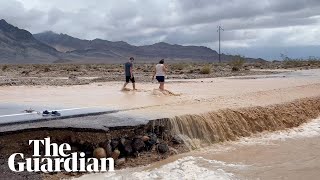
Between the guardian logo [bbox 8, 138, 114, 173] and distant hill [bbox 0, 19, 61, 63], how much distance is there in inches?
5277

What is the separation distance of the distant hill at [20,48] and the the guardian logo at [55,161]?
440 feet

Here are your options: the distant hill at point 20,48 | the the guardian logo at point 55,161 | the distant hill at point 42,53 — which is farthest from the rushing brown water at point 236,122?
the distant hill at point 20,48

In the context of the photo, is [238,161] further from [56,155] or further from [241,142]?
[56,155]

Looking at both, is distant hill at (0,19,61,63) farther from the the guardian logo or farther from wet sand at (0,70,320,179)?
the the guardian logo

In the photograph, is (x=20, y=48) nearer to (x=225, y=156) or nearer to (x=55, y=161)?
(x=225, y=156)

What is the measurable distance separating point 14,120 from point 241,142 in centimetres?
659

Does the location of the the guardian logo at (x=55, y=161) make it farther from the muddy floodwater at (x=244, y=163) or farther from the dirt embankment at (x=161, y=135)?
the muddy floodwater at (x=244, y=163)

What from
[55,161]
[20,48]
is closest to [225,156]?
[55,161]

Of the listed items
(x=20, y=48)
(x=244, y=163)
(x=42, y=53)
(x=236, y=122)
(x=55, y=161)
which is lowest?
(x=244, y=163)

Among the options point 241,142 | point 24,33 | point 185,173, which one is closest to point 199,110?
point 241,142

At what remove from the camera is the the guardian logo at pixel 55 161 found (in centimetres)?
1029

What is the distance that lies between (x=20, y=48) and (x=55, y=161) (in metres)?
157

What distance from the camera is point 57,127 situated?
11.4 m

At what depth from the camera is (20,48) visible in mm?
161125
